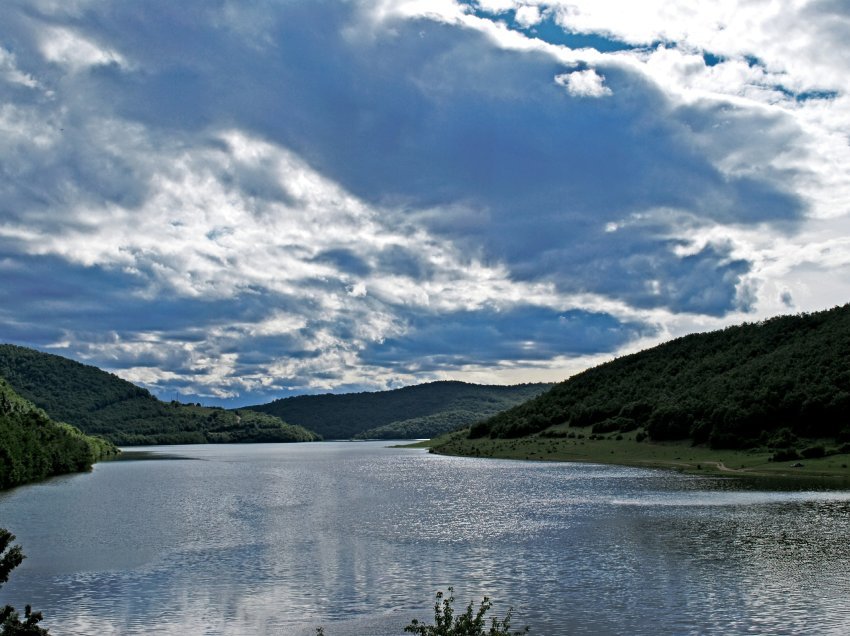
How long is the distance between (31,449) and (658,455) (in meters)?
102

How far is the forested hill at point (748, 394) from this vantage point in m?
123

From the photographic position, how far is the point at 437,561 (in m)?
44.6

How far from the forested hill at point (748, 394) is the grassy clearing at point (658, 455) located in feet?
14.3

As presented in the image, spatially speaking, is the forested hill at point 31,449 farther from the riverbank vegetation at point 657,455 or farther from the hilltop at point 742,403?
the hilltop at point 742,403

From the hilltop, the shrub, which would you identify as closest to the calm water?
the shrub

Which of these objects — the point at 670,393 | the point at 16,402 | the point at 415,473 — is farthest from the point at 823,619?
the point at 16,402

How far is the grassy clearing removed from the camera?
97.6 metres

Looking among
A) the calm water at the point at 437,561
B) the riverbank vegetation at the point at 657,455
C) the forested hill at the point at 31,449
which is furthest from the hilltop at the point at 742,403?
the forested hill at the point at 31,449

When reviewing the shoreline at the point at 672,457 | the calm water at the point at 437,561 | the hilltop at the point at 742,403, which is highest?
the hilltop at the point at 742,403

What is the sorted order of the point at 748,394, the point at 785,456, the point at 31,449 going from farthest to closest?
the point at 748,394
the point at 31,449
the point at 785,456

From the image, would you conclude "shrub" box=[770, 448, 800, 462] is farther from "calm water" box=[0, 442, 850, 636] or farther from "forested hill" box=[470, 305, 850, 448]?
"calm water" box=[0, 442, 850, 636]

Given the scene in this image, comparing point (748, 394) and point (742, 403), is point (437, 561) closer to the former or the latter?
point (742, 403)

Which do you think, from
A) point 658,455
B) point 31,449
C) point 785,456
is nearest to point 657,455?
point 658,455

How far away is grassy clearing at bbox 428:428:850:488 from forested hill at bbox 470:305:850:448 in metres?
4.36
